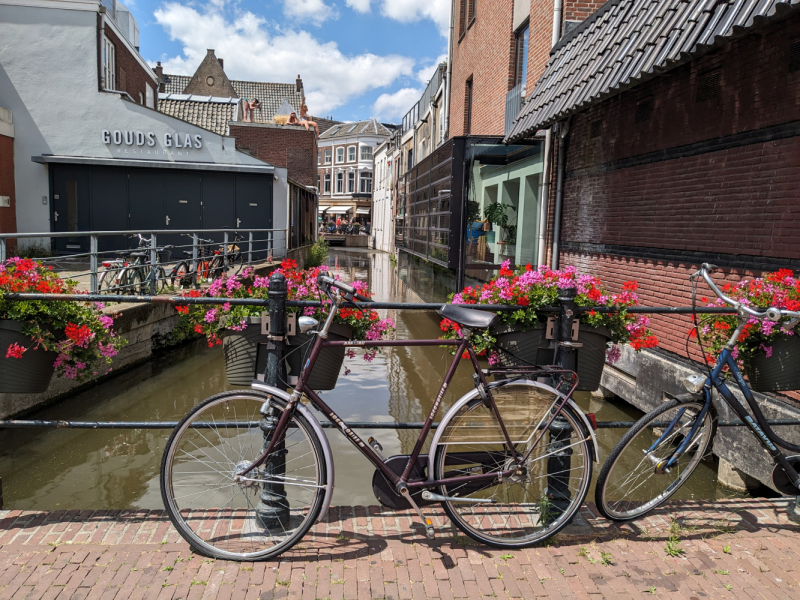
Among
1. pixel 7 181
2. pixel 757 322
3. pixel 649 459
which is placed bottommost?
pixel 649 459

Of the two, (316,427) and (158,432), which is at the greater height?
(316,427)

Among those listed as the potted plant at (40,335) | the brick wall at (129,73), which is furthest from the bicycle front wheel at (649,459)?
the brick wall at (129,73)

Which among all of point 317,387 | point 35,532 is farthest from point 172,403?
point 317,387

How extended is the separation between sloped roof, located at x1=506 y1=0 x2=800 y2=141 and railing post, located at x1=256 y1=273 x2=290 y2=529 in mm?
4096

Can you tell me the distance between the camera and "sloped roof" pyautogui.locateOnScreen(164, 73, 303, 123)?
47.7 meters

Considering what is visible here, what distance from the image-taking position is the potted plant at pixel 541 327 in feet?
11.2

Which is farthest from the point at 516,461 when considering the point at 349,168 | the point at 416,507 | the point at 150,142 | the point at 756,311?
the point at 349,168

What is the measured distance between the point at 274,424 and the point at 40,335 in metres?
1.49

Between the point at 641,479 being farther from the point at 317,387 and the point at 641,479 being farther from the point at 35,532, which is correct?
the point at 35,532

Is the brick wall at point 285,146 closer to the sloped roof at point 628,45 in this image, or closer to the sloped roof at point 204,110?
the sloped roof at point 204,110

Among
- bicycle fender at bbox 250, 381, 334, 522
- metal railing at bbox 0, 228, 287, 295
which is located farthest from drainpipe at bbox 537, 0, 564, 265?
bicycle fender at bbox 250, 381, 334, 522

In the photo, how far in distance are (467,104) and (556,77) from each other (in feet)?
32.6

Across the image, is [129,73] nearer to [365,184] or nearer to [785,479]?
[785,479]

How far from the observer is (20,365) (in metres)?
3.39
